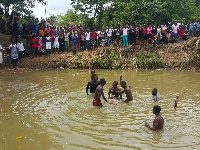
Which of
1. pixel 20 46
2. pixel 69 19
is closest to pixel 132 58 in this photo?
pixel 20 46

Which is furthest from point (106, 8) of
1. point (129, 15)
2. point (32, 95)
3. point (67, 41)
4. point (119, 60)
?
point (32, 95)

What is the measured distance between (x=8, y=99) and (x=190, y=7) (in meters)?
20.8

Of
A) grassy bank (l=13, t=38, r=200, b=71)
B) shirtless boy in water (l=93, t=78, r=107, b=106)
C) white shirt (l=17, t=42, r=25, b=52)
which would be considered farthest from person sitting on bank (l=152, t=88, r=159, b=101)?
white shirt (l=17, t=42, r=25, b=52)

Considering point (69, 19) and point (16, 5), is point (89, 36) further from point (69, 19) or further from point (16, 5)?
Result: point (69, 19)

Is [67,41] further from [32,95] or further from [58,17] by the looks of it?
[58,17]

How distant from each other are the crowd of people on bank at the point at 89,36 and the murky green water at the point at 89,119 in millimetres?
7353

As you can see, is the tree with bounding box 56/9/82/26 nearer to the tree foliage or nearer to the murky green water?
the tree foliage

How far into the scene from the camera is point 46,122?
762 centimetres

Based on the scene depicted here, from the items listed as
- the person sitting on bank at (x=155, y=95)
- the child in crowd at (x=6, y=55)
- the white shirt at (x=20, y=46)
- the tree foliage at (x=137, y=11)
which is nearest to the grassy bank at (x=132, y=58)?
the white shirt at (x=20, y=46)

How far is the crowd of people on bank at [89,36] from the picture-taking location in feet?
64.4

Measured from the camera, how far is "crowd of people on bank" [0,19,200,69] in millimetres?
19625

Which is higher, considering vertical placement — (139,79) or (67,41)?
(67,41)

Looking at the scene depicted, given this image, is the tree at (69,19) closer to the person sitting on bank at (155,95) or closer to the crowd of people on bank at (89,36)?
the crowd of people on bank at (89,36)

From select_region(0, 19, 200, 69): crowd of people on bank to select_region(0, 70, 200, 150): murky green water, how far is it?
7353mm
